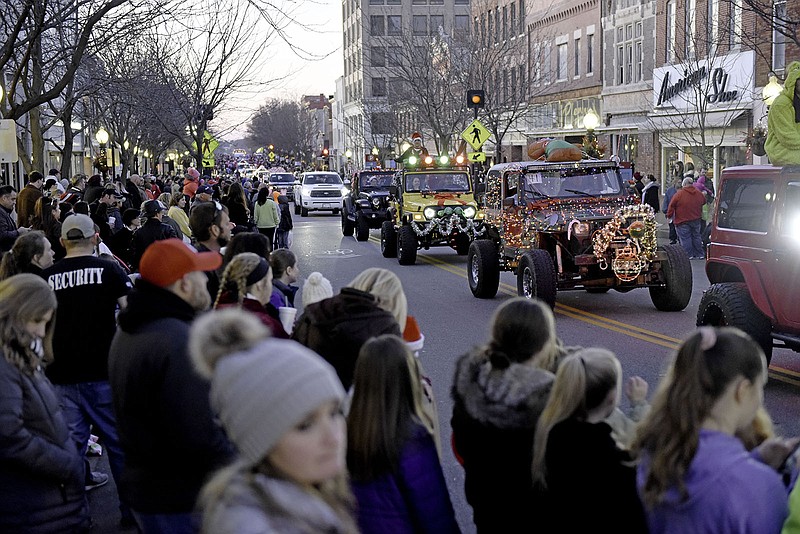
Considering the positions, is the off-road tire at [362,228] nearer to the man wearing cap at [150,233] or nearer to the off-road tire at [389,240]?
the off-road tire at [389,240]

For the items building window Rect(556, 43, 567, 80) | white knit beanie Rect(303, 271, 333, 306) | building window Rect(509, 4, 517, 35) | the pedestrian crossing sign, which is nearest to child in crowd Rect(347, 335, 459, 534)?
white knit beanie Rect(303, 271, 333, 306)

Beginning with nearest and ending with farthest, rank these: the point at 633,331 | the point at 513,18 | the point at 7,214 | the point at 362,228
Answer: the point at 7,214
the point at 633,331
the point at 362,228
the point at 513,18

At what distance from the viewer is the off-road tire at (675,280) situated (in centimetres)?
1445

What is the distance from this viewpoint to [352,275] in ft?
68.6

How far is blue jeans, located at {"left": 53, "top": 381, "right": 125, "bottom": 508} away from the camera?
243 inches

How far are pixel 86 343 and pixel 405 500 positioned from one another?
318 centimetres

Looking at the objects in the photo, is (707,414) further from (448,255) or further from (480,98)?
(480,98)

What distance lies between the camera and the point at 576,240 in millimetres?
14695

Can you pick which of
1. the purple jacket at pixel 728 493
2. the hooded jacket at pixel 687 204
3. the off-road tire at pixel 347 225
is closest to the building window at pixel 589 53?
the off-road tire at pixel 347 225

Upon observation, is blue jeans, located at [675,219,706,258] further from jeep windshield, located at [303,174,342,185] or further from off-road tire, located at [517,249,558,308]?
jeep windshield, located at [303,174,342,185]

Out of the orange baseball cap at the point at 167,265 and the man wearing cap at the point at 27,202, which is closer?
the orange baseball cap at the point at 167,265

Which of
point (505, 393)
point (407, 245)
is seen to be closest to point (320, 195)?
point (407, 245)

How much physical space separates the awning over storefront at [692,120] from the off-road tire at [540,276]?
15.5 metres

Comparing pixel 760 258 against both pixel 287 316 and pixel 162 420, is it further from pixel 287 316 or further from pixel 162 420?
pixel 162 420
